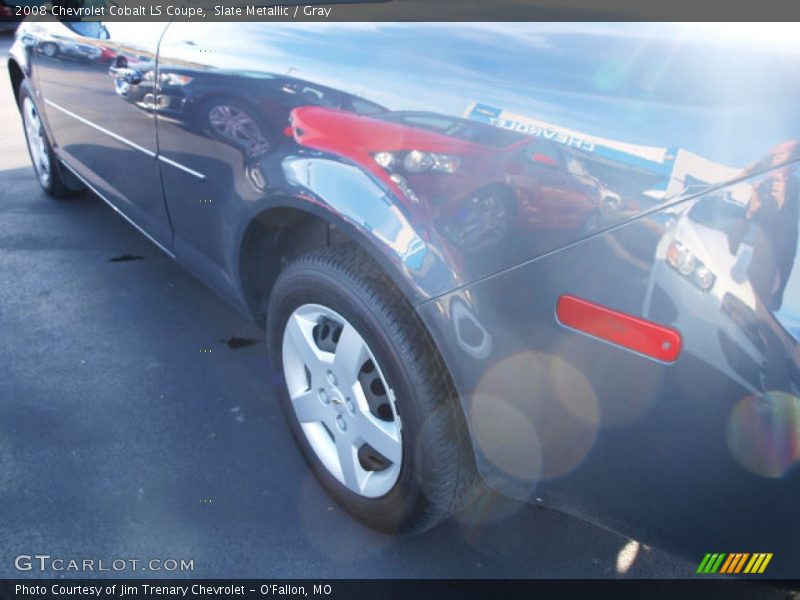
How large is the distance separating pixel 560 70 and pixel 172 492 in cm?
172

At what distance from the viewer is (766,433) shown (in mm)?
1111

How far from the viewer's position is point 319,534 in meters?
1.94

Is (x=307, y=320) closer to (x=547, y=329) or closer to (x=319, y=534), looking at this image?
(x=319, y=534)

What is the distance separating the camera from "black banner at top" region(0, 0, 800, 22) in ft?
3.98

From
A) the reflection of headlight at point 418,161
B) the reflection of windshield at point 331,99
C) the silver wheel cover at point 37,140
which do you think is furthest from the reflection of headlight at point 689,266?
the silver wheel cover at point 37,140

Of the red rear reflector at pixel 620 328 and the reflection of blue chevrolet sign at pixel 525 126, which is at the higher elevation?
the reflection of blue chevrolet sign at pixel 525 126

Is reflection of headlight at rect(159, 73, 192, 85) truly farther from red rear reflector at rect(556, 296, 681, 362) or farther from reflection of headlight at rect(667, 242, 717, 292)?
reflection of headlight at rect(667, 242, 717, 292)

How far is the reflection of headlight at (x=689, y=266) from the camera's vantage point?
1.09 m

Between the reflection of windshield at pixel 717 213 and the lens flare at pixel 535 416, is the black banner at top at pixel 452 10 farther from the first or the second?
the lens flare at pixel 535 416

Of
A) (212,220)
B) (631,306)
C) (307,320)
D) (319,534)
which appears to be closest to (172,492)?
(319,534)

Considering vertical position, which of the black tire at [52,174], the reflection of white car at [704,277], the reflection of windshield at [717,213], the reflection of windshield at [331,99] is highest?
the reflection of windshield at [331,99]

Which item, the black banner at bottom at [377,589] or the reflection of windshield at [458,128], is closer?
the reflection of windshield at [458,128]

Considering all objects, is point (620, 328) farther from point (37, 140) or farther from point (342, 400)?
point (37, 140)

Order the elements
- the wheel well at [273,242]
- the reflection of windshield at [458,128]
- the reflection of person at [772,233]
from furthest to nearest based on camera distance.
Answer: the wheel well at [273,242] → the reflection of windshield at [458,128] → the reflection of person at [772,233]
